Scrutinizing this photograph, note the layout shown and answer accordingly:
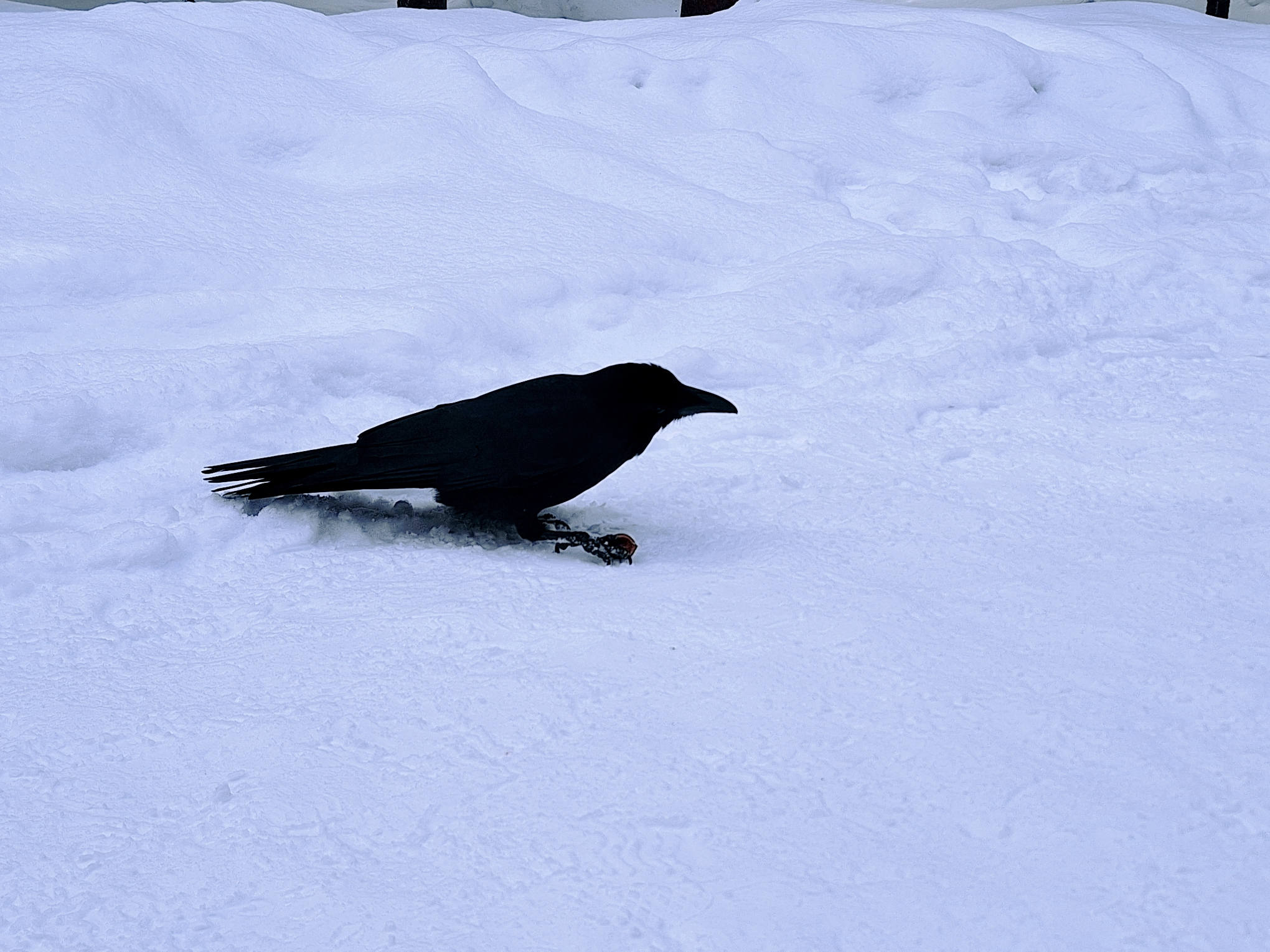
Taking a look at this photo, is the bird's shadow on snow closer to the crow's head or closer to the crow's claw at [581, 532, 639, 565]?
the crow's claw at [581, 532, 639, 565]

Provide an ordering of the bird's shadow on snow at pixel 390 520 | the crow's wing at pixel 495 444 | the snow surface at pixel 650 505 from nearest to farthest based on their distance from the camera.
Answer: the snow surface at pixel 650 505, the crow's wing at pixel 495 444, the bird's shadow on snow at pixel 390 520

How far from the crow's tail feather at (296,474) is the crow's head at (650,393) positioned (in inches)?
25.4

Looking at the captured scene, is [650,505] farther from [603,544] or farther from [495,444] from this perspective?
[495,444]

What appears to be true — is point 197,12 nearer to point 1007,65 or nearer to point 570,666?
point 1007,65

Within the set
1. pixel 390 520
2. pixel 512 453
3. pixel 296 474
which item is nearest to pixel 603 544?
pixel 512 453

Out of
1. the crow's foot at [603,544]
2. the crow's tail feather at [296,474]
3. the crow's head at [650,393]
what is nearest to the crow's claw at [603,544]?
the crow's foot at [603,544]

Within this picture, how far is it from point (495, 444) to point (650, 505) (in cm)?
54

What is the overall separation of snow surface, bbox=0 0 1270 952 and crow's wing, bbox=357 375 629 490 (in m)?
0.21

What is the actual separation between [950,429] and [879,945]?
7.01 feet

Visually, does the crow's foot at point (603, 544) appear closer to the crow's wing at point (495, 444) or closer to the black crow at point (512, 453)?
the black crow at point (512, 453)

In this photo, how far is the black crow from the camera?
2.47m

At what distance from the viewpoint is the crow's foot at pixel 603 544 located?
98.0 inches

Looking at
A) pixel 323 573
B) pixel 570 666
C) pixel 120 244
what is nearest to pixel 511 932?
pixel 570 666

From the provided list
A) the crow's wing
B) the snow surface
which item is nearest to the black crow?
the crow's wing
